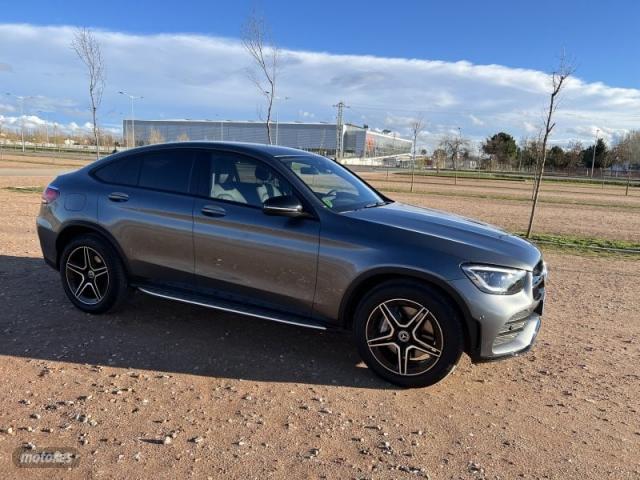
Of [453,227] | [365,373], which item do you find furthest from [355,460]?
[453,227]

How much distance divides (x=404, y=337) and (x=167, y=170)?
8.54 ft

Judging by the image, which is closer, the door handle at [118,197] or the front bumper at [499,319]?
the front bumper at [499,319]

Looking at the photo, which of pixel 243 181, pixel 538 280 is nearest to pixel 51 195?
pixel 243 181

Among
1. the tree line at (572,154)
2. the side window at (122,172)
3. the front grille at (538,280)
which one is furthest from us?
the tree line at (572,154)

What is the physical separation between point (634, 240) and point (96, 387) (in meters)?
12.7

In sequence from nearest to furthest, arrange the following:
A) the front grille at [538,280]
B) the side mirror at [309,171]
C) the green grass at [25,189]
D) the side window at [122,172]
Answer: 1. the front grille at [538,280]
2. the side mirror at [309,171]
3. the side window at [122,172]
4. the green grass at [25,189]

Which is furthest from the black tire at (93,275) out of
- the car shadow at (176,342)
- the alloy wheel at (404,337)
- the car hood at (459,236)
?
the alloy wheel at (404,337)

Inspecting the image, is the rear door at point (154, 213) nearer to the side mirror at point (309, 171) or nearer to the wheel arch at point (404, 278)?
the side mirror at point (309, 171)

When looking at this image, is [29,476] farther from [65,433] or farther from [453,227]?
[453,227]

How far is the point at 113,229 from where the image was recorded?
481 centimetres

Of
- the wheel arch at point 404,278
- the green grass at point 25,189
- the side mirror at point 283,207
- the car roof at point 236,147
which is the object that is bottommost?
the green grass at point 25,189

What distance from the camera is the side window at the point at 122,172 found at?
4.92m

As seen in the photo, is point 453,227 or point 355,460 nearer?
point 355,460

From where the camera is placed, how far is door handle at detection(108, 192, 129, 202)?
481 cm
